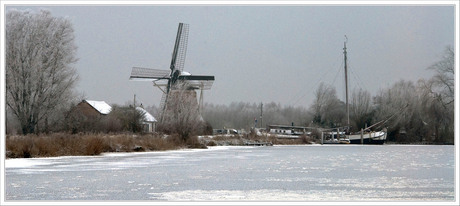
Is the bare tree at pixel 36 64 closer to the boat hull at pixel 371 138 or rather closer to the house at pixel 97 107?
the house at pixel 97 107

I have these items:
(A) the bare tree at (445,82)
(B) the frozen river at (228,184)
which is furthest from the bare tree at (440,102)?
(B) the frozen river at (228,184)

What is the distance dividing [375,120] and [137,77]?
22345mm

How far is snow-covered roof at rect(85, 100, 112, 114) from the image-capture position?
169 feet

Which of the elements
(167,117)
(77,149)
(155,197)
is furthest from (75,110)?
(155,197)

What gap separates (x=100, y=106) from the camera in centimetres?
5350

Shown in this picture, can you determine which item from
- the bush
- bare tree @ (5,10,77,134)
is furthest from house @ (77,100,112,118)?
the bush

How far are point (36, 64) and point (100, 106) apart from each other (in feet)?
64.3

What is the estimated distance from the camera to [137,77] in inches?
2163

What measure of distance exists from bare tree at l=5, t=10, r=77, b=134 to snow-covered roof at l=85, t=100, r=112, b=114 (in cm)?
1592

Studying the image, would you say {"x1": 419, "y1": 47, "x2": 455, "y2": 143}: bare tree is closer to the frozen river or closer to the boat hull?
the boat hull

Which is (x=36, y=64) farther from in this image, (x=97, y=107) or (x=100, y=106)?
(x=100, y=106)

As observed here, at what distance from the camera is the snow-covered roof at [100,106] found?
51.7 meters

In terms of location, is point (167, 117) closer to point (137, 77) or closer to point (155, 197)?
point (137, 77)

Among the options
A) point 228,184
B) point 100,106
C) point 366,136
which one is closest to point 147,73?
point 100,106
